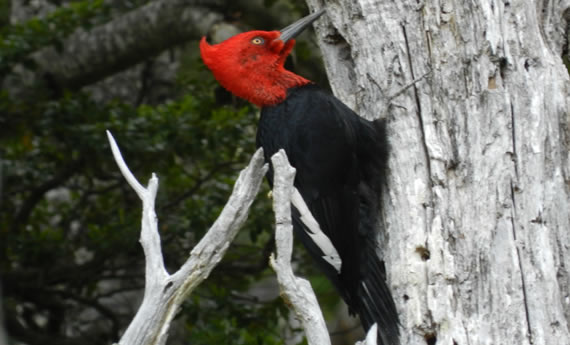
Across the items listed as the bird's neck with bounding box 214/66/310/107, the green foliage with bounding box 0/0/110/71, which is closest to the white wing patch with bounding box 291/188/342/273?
the bird's neck with bounding box 214/66/310/107

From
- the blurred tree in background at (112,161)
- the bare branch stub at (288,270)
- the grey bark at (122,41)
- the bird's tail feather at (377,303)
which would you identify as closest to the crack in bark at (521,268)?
the bird's tail feather at (377,303)

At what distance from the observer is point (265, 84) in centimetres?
291

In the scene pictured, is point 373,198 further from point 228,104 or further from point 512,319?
point 228,104

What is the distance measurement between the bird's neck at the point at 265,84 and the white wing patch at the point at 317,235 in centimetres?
38

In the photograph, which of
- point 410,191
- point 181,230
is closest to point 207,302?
point 181,230

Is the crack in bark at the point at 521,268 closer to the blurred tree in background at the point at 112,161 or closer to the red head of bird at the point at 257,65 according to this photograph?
the red head of bird at the point at 257,65

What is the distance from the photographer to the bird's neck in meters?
2.89

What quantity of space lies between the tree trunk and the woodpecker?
0.28 ft

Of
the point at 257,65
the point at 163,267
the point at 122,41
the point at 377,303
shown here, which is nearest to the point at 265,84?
the point at 257,65

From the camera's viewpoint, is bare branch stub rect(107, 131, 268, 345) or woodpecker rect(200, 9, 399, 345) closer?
bare branch stub rect(107, 131, 268, 345)

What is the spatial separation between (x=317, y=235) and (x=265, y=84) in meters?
0.59

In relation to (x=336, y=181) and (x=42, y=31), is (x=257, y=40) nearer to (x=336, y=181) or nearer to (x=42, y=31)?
(x=336, y=181)

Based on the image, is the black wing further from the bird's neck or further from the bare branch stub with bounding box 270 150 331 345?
the bare branch stub with bounding box 270 150 331 345

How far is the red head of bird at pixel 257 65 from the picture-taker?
2.91m
